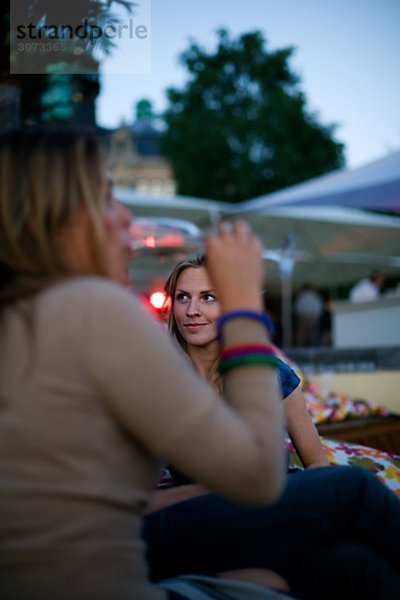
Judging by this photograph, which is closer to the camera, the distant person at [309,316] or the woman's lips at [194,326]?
the woman's lips at [194,326]

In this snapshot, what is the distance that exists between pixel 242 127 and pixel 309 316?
38.3ft

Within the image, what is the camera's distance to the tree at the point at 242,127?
22781mm

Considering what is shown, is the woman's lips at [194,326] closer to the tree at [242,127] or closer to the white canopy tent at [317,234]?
the white canopy tent at [317,234]

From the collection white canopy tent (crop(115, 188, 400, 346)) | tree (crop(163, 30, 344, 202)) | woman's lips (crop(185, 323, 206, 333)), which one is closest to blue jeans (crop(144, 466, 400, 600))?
woman's lips (crop(185, 323, 206, 333))

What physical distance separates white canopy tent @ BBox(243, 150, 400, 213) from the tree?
49.1 feet

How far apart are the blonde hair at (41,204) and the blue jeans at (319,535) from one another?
2.28 ft

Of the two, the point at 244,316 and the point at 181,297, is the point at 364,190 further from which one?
the point at 244,316

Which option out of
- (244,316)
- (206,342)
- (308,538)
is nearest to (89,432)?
(244,316)

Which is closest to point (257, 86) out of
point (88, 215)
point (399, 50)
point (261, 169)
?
point (261, 169)

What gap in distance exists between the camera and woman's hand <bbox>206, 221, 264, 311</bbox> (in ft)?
3.39

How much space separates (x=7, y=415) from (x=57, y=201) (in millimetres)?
374

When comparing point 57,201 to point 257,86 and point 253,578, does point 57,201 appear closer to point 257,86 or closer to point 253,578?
point 253,578

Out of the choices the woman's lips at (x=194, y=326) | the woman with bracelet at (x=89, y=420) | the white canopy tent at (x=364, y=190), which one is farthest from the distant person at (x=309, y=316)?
the woman with bracelet at (x=89, y=420)

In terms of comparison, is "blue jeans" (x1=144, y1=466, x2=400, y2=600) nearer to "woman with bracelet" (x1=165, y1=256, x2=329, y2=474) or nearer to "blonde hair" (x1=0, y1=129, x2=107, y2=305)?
"blonde hair" (x1=0, y1=129, x2=107, y2=305)
